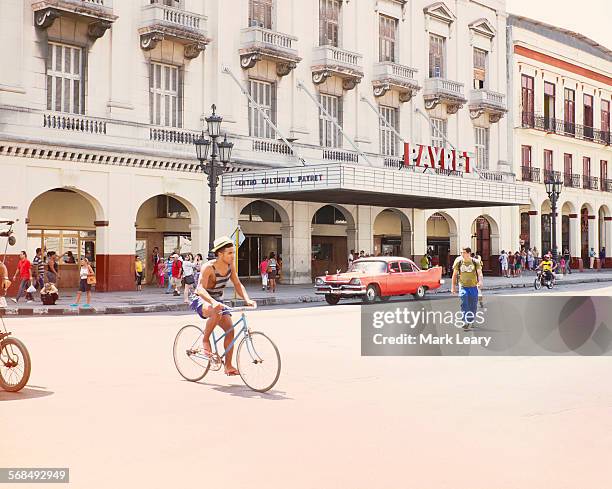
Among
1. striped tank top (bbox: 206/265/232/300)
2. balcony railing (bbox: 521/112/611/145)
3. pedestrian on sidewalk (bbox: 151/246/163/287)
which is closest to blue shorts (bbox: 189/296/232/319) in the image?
striped tank top (bbox: 206/265/232/300)

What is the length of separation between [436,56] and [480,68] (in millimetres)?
4624

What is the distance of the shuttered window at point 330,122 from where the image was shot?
36188 millimetres

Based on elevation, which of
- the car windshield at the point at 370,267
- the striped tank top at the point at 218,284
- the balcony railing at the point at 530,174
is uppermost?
the balcony railing at the point at 530,174

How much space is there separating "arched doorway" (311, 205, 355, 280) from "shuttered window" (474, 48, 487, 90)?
41.2 ft

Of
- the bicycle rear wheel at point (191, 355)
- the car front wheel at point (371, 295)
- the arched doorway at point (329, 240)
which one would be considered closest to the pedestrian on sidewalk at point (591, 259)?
the arched doorway at point (329, 240)

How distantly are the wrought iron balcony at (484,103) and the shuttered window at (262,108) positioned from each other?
15274 millimetres

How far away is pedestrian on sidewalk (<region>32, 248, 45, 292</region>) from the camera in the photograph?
81.2ft

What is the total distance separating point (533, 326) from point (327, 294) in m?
9.93

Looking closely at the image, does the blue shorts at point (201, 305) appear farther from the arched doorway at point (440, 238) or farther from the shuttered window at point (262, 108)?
the arched doorway at point (440, 238)

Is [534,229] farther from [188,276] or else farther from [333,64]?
[188,276]

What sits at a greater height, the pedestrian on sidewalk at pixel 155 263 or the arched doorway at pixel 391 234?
the arched doorway at pixel 391 234

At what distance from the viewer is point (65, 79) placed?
27.0 metres

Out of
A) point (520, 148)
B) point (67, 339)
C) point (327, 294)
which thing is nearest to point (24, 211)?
point (327, 294)

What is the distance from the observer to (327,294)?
2545 cm
